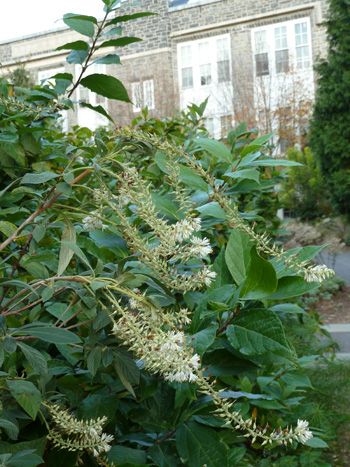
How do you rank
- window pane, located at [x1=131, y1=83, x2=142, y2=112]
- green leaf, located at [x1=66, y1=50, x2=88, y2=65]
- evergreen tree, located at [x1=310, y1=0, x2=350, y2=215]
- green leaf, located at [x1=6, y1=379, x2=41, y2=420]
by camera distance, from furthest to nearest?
window pane, located at [x1=131, y1=83, x2=142, y2=112] < evergreen tree, located at [x1=310, y1=0, x2=350, y2=215] < green leaf, located at [x1=66, y1=50, x2=88, y2=65] < green leaf, located at [x1=6, y1=379, x2=41, y2=420]

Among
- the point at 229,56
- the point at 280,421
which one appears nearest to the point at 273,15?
the point at 229,56

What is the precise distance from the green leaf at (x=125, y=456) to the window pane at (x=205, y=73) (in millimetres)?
22607

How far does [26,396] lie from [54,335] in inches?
4.2

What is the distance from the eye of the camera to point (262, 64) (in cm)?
2117

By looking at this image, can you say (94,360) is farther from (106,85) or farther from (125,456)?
(106,85)

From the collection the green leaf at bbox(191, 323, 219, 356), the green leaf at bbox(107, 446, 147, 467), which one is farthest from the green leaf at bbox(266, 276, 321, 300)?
the green leaf at bbox(107, 446, 147, 467)

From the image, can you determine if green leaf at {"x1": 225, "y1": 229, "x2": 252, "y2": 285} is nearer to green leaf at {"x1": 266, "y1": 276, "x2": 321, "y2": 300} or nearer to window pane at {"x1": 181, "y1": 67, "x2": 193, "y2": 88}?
green leaf at {"x1": 266, "y1": 276, "x2": 321, "y2": 300}

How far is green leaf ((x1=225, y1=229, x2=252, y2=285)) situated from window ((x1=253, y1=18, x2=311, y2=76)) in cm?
2106

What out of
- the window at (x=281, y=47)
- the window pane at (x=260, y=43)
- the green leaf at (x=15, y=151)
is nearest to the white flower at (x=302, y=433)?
the green leaf at (x=15, y=151)

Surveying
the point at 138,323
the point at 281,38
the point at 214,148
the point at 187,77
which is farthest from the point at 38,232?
the point at 187,77

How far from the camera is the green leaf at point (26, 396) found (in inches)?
30.4

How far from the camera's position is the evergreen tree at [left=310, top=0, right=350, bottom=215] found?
468 inches

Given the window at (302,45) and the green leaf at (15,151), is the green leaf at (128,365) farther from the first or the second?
the window at (302,45)

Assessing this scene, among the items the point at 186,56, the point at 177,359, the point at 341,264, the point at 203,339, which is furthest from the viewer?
the point at 186,56
